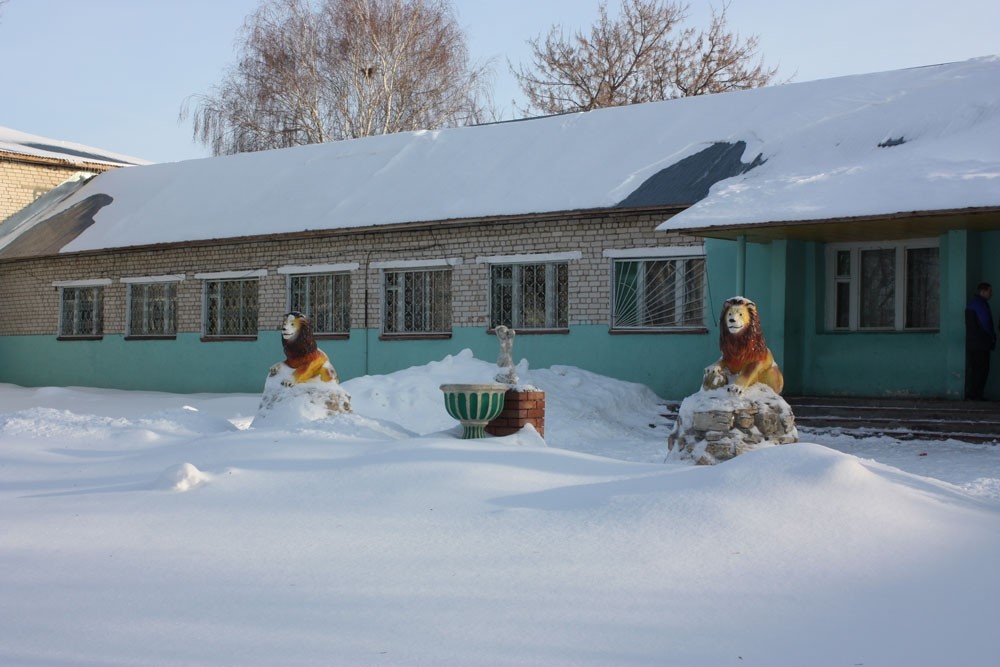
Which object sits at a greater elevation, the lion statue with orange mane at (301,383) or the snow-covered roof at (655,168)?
the snow-covered roof at (655,168)

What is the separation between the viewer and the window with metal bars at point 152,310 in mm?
21641

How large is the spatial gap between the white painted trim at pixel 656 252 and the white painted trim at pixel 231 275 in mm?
7014

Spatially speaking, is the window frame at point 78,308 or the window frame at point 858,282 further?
the window frame at point 78,308

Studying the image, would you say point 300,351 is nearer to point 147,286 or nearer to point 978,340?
point 978,340

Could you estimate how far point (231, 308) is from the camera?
20812 millimetres

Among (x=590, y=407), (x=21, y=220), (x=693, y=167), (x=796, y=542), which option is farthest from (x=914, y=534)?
(x=21, y=220)

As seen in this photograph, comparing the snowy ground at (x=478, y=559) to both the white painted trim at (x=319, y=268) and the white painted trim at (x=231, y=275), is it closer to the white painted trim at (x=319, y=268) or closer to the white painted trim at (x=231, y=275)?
the white painted trim at (x=319, y=268)

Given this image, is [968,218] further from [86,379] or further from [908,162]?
[86,379]

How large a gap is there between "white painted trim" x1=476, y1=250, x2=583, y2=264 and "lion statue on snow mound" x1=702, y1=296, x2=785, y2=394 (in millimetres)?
7721

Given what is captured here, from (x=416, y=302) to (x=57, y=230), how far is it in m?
9.65

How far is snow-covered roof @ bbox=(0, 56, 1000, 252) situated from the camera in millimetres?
13117

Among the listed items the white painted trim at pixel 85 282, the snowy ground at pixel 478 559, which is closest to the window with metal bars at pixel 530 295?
the snowy ground at pixel 478 559

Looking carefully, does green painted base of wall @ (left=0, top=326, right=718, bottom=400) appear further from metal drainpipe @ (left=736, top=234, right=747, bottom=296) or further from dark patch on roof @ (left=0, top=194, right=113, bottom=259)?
metal drainpipe @ (left=736, top=234, right=747, bottom=296)

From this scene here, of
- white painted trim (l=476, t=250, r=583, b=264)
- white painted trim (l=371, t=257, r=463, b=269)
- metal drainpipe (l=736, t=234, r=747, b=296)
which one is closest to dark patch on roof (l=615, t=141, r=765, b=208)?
white painted trim (l=476, t=250, r=583, b=264)
